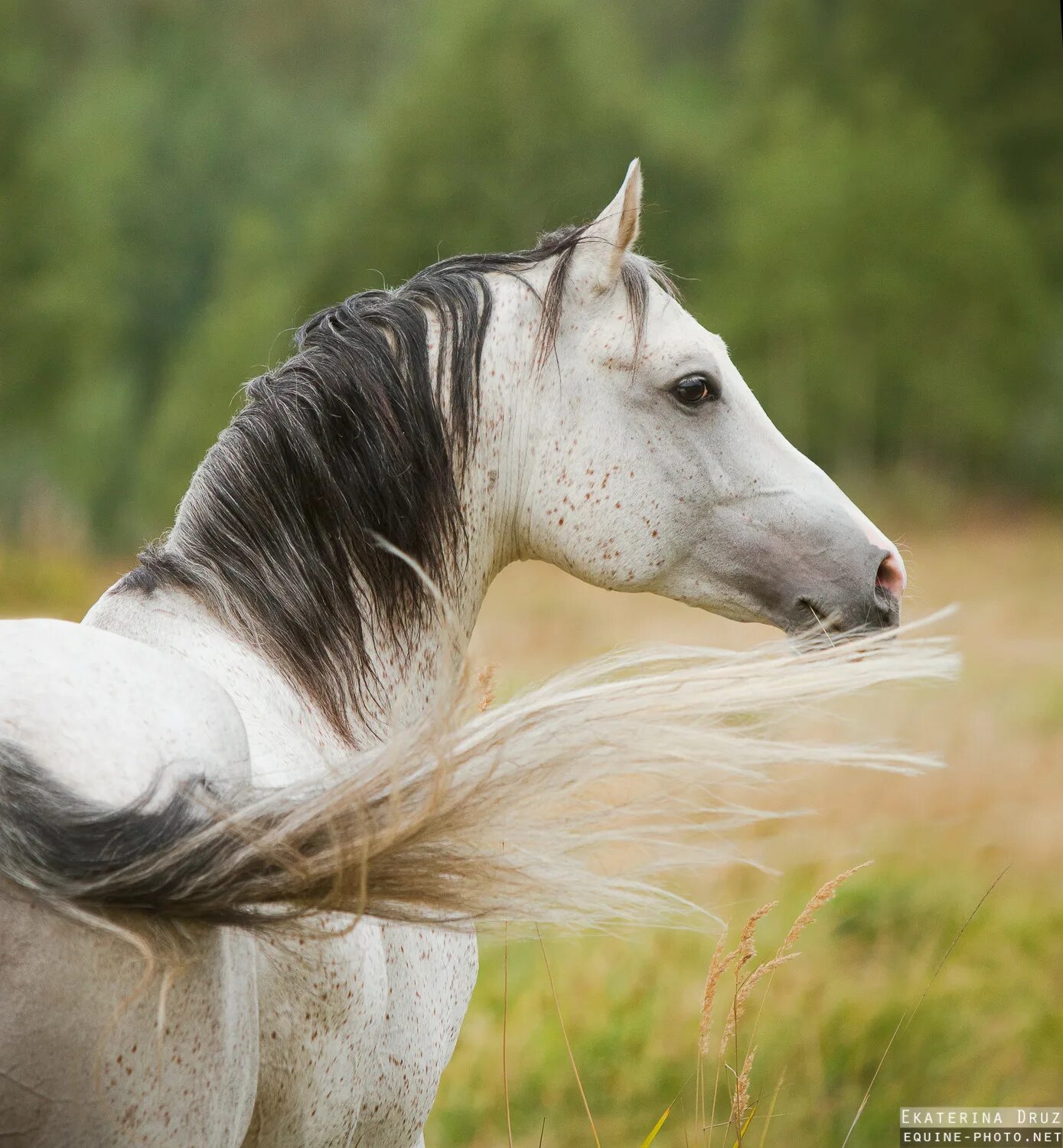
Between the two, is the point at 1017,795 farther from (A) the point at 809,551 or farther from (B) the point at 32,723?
(B) the point at 32,723

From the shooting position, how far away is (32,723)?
125 cm

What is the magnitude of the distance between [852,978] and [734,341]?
15.2 metres

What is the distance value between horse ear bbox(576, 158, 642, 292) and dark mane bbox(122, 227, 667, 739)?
0.09 metres

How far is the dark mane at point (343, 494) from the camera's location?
177 centimetres

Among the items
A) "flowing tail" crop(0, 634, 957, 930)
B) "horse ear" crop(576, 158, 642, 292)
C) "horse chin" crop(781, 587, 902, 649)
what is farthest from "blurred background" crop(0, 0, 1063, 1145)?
"horse ear" crop(576, 158, 642, 292)

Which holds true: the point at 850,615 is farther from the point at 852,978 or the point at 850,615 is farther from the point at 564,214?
the point at 564,214

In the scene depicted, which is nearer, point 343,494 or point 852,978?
point 343,494

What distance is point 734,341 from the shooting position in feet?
60.5

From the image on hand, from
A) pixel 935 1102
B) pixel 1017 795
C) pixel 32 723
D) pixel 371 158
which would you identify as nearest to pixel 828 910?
pixel 935 1102

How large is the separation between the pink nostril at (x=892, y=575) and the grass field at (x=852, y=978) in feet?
0.80

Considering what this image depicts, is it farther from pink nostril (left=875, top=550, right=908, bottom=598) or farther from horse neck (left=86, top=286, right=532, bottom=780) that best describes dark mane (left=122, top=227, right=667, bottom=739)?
pink nostril (left=875, top=550, right=908, bottom=598)

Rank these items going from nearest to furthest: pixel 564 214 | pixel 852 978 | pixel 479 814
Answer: pixel 479 814 → pixel 852 978 → pixel 564 214

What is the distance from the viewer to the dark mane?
1773 mm

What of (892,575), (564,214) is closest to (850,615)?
(892,575)
